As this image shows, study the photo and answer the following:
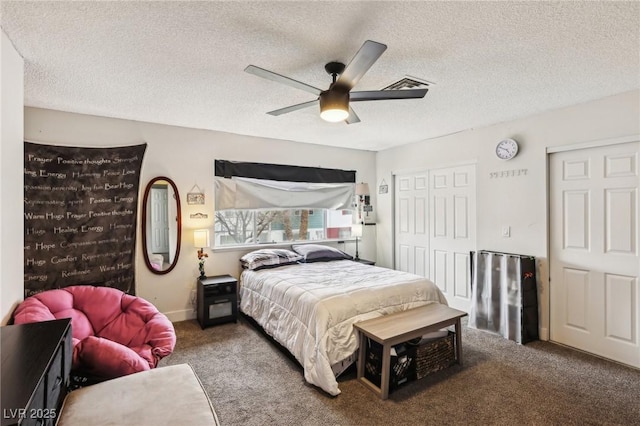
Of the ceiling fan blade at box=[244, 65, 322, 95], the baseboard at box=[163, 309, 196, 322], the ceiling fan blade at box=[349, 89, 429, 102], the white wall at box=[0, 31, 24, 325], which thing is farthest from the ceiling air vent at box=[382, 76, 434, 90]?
the baseboard at box=[163, 309, 196, 322]

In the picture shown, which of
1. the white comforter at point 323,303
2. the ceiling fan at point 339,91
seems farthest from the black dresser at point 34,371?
the ceiling fan at point 339,91

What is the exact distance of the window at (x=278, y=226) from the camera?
14.5 ft

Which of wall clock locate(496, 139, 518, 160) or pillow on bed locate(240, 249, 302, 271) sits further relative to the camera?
pillow on bed locate(240, 249, 302, 271)

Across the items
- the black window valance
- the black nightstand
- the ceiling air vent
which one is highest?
the ceiling air vent

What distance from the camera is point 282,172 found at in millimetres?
4719

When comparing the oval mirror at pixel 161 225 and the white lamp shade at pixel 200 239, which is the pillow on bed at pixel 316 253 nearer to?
the white lamp shade at pixel 200 239

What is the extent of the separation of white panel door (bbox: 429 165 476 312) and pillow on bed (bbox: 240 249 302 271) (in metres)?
2.04

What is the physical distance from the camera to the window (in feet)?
14.5

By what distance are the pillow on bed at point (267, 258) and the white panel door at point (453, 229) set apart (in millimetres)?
2041

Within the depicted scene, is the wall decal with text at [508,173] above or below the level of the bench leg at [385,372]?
above

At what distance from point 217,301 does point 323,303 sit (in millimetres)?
1711

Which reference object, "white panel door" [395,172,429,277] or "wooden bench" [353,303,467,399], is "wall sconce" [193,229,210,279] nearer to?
"wooden bench" [353,303,467,399]

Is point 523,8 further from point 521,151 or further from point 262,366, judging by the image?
point 262,366

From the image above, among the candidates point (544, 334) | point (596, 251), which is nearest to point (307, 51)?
point (596, 251)
